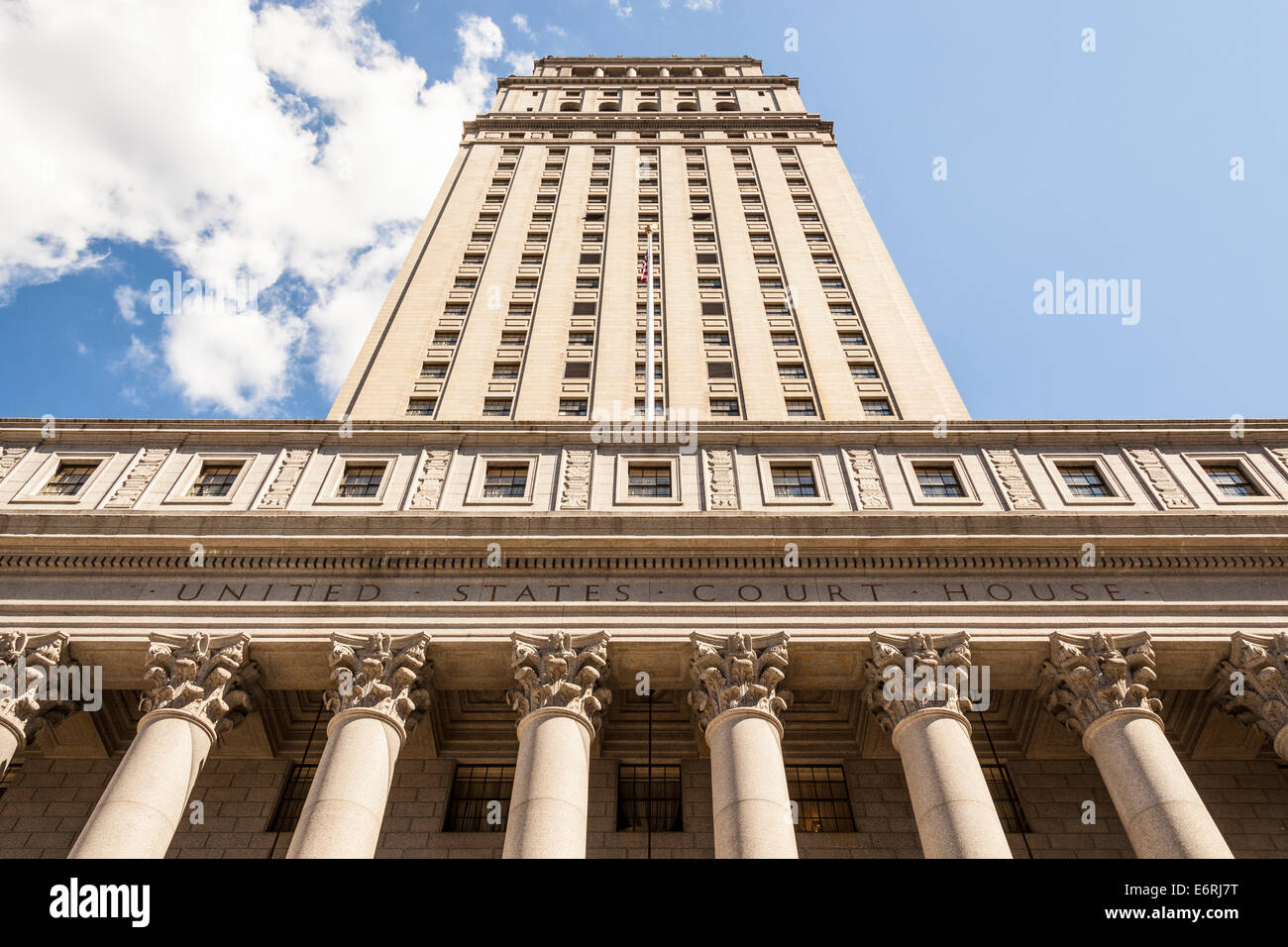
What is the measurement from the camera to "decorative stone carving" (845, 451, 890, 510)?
27344mm

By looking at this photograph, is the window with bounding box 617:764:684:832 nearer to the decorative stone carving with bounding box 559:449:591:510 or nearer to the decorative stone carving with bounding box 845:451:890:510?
the decorative stone carving with bounding box 559:449:591:510

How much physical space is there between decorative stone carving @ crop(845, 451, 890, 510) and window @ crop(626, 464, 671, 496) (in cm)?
520

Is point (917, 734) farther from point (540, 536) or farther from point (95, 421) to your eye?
point (95, 421)

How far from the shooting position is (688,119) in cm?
6975

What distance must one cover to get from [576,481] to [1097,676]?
45.2ft

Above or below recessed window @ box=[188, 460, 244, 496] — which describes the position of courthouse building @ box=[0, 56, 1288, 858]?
below

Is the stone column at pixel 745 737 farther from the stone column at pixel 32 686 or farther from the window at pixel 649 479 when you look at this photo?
the stone column at pixel 32 686

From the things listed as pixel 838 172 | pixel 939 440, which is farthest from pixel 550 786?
pixel 838 172

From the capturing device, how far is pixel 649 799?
81.4ft

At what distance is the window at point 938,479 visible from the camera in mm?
28516

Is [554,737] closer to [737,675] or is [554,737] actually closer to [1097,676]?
[737,675]

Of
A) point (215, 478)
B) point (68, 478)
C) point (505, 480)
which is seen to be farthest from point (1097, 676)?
point (68, 478)

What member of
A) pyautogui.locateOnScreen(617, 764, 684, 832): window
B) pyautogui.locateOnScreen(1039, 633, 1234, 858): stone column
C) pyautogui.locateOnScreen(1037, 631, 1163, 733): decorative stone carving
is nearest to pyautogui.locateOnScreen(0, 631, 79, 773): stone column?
pyautogui.locateOnScreen(617, 764, 684, 832): window
